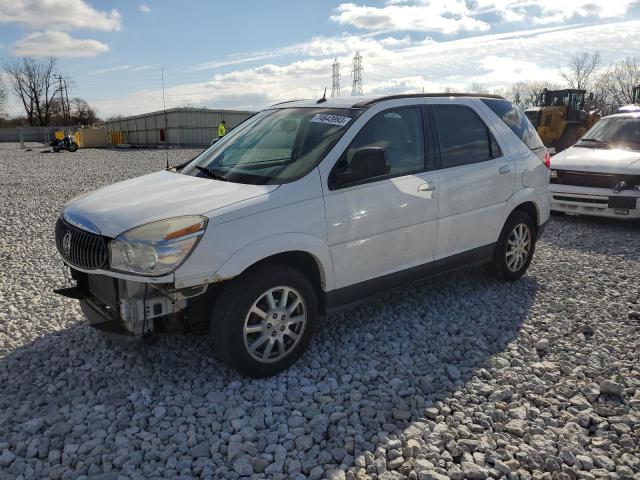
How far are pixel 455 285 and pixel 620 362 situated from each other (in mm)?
1850

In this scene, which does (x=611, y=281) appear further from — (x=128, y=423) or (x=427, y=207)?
(x=128, y=423)

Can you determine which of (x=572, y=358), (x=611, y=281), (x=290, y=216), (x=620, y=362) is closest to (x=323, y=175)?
(x=290, y=216)

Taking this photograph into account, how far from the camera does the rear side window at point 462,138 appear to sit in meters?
4.61

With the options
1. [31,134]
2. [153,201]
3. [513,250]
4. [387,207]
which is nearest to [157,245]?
[153,201]

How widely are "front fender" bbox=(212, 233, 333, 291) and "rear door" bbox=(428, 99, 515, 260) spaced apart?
1.26m

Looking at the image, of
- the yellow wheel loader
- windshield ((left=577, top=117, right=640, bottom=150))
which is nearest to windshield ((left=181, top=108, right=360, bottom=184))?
windshield ((left=577, top=117, right=640, bottom=150))

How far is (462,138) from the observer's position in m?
4.78

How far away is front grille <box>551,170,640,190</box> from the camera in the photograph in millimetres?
8180

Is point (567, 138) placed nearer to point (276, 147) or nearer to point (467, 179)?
point (467, 179)

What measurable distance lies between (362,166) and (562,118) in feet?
61.6

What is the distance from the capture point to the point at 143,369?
12.5 feet

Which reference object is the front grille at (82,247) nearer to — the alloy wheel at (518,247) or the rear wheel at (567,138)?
the alloy wheel at (518,247)

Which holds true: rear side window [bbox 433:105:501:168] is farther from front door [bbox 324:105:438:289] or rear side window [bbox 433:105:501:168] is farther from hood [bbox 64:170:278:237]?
hood [bbox 64:170:278:237]

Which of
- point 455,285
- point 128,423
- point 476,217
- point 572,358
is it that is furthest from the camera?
point 455,285
